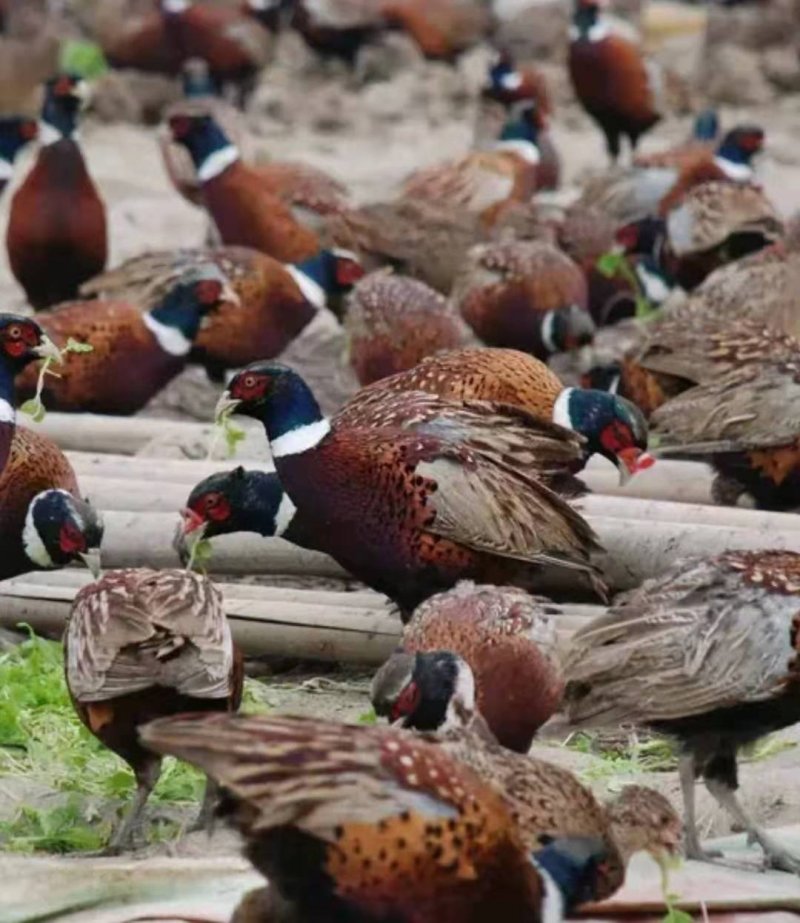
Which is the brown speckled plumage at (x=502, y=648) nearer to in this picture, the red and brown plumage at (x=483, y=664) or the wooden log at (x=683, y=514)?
the red and brown plumage at (x=483, y=664)

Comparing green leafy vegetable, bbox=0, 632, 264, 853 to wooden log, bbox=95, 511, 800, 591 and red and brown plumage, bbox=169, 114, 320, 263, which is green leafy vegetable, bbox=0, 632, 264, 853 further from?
red and brown plumage, bbox=169, 114, 320, 263

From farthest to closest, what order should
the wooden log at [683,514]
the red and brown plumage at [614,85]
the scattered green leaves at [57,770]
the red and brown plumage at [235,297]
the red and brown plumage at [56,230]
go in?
the red and brown plumage at [614,85], the red and brown plumage at [56,230], the red and brown plumage at [235,297], the wooden log at [683,514], the scattered green leaves at [57,770]

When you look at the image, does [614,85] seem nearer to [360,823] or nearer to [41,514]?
[41,514]

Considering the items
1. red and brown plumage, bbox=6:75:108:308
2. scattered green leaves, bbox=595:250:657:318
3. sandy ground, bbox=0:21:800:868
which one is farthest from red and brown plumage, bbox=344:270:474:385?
red and brown plumage, bbox=6:75:108:308

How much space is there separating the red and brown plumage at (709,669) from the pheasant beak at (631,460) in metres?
1.82

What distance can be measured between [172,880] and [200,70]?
11768 mm

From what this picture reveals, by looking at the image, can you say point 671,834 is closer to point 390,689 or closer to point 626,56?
point 390,689

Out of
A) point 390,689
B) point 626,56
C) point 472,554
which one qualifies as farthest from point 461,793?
point 626,56

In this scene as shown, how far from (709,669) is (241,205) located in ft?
21.4

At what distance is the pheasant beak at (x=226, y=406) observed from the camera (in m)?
6.93

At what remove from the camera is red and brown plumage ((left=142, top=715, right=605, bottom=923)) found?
4.62 m

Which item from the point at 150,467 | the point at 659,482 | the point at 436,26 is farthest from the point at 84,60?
the point at 659,482

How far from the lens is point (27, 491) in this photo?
734cm

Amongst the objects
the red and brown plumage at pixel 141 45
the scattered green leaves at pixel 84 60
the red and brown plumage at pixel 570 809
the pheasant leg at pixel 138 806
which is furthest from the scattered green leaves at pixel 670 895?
the scattered green leaves at pixel 84 60
